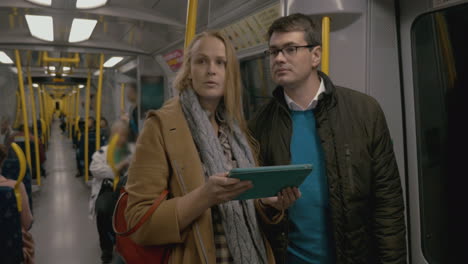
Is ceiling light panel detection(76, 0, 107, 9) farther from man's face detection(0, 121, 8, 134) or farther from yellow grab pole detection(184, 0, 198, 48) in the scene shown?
man's face detection(0, 121, 8, 134)

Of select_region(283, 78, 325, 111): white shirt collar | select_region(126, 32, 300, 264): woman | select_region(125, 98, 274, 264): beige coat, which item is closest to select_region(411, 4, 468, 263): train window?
select_region(283, 78, 325, 111): white shirt collar

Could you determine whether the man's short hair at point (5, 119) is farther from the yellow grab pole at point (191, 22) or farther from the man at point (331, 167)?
the man at point (331, 167)

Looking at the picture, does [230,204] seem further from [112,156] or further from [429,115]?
[429,115]

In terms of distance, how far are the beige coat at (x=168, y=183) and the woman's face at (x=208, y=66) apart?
0.13 m

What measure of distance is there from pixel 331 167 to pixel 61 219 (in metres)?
2.13

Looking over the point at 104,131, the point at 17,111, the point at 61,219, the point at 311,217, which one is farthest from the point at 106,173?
the point at 61,219

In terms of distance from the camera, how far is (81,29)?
1.50m

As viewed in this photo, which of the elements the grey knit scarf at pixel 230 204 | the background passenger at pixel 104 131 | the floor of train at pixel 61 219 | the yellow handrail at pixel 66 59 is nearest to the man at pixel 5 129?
the floor of train at pixel 61 219

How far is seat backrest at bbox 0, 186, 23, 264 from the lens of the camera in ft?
6.75

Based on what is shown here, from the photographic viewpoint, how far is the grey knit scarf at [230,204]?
962 mm

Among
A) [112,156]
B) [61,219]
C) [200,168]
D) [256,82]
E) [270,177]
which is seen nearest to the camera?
[270,177]

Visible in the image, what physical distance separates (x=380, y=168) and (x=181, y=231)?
30.1 inches

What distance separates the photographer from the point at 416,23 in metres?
1.69

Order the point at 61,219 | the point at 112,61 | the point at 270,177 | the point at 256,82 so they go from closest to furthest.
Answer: the point at 270,177
the point at 112,61
the point at 61,219
the point at 256,82
